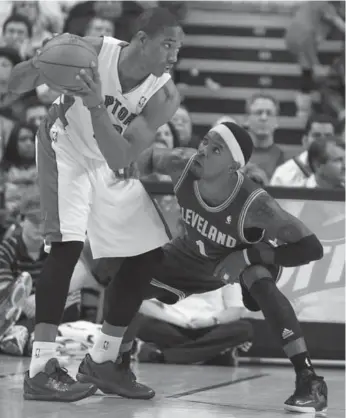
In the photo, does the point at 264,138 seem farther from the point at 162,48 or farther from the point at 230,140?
the point at 162,48

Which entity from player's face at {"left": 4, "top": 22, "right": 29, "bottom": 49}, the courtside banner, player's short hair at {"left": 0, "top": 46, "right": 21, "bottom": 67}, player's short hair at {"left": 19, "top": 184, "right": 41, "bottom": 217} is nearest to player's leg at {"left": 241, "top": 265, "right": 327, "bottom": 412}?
the courtside banner

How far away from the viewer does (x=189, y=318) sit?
6.01 m

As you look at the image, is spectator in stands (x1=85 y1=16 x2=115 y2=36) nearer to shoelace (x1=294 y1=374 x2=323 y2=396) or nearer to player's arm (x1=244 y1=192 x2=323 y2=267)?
player's arm (x1=244 y1=192 x2=323 y2=267)

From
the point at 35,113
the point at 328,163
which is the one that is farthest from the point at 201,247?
the point at 35,113

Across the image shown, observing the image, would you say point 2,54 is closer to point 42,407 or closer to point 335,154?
point 335,154

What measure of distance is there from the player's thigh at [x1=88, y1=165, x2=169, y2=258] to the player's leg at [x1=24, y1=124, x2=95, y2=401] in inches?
6.9

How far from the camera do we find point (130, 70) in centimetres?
401

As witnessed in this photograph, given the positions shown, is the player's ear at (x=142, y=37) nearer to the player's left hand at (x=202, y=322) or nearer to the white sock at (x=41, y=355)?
the white sock at (x=41, y=355)

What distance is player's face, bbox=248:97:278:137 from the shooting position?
24.7ft

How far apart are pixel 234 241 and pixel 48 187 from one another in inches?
41.0

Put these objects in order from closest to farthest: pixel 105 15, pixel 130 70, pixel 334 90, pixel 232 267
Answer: pixel 130 70 < pixel 232 267 < pixel 105 15 < pixel 334 90

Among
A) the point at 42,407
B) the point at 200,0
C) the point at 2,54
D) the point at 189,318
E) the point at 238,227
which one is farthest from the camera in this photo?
the point at 200,0

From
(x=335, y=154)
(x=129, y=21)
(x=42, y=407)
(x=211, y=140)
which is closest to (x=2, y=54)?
(x=129, y=21)

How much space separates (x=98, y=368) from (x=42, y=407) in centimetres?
48
